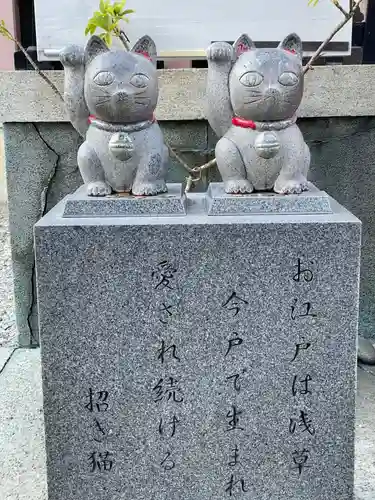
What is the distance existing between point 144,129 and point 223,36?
1613mm

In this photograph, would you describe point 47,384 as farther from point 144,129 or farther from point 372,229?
point 372,229

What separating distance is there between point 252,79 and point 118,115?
0.54 m

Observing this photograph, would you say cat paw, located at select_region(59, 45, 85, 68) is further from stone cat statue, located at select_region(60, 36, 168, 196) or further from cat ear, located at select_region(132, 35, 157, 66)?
cat ear, located at select_region(132, 35, 157, 66)

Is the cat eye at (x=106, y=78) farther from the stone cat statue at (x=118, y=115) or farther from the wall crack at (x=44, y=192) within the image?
the wall crack at (x=44, y=192)

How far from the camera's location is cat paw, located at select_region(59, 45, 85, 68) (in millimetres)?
2527

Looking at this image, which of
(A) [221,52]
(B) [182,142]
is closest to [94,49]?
(A) [221,52]

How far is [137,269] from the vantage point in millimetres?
2379

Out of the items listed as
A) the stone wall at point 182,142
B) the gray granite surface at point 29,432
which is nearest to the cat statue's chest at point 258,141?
the stone wall at point 182,142

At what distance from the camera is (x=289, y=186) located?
2.49 meters

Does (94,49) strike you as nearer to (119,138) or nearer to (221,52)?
(119,138)

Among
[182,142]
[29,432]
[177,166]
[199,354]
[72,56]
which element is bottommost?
[29,432]

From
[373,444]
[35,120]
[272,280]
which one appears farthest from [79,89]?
[373,444]

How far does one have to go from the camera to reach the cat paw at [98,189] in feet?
8.22

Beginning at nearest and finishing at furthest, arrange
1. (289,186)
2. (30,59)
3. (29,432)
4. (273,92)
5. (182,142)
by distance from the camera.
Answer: (273,92)
(289,186)
(29,432)
(30,59)
(182,142)
